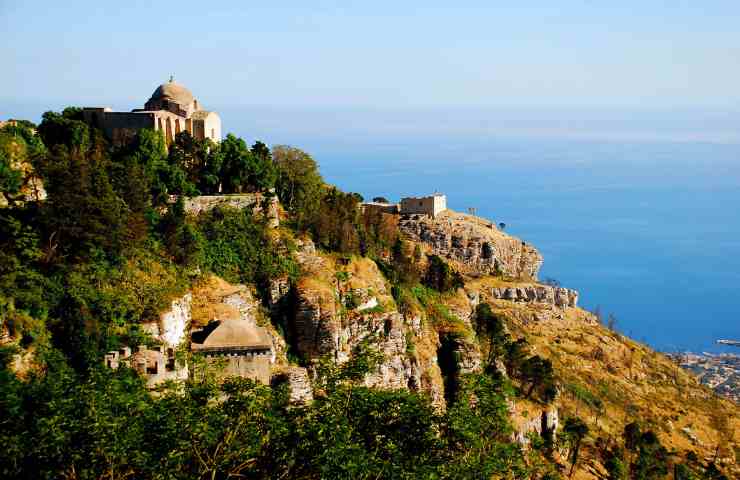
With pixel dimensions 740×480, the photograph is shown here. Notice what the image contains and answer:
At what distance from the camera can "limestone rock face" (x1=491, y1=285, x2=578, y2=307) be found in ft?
240

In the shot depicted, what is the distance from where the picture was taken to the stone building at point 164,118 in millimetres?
39062

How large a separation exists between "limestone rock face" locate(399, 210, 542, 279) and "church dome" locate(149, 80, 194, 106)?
32446 millimetres

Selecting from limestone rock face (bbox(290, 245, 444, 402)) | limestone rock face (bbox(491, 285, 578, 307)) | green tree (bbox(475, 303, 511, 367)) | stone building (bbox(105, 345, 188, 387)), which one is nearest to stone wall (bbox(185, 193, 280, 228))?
limestone rock face (bbox(290, 245, 444, 402))

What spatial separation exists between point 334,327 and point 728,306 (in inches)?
5538

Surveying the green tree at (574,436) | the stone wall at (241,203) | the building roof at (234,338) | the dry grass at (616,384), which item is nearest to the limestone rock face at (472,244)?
the dry grass at (616,384)

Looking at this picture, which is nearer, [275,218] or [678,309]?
[275,218]

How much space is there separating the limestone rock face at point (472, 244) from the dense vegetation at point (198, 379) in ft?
78.2

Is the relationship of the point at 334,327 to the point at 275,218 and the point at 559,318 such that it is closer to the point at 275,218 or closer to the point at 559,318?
the point at 275,218

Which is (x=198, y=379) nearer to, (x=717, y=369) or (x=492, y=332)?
(x=492, y=332)

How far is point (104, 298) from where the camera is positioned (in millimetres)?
28516

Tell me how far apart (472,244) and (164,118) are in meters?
44.4

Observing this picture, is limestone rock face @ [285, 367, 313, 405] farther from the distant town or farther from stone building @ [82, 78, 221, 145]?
the distant town

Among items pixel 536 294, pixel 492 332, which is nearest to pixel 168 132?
pixel 492 332

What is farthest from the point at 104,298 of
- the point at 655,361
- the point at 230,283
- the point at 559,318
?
the point at 655,361
